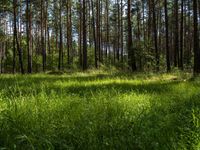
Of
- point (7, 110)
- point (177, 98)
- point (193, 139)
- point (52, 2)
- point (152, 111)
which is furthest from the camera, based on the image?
point (52, 2)

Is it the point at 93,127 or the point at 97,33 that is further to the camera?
the point at 97,33

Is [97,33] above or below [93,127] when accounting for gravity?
above

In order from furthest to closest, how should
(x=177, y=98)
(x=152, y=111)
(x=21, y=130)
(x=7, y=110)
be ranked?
(x=177, y=98), (x=152, y=111), (x=7, y=110), (x=21, y=130)

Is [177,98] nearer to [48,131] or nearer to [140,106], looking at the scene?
[140,106]

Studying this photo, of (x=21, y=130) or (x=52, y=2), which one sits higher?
(x=52, y=2)

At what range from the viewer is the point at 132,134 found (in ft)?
12.6

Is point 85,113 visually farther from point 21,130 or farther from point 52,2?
point 52,2

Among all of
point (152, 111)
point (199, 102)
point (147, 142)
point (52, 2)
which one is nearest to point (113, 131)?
point (147, 142)

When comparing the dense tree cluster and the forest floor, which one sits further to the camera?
the dense tree cluster

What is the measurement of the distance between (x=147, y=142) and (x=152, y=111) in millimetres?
1698

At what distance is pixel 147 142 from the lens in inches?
141

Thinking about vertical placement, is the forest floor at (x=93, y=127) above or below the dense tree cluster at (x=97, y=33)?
below

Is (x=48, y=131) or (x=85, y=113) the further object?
(x=85, y=113)

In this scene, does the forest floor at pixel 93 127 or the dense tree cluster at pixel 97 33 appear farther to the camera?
the dense tree cluster at pixel 97 33
